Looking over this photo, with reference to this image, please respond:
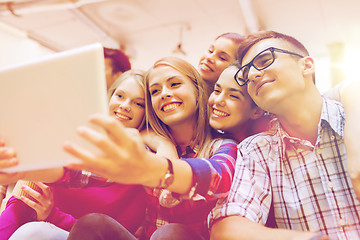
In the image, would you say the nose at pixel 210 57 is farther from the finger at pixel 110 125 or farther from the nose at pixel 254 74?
the finger at pixel 110 125

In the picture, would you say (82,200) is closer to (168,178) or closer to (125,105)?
(125,105)

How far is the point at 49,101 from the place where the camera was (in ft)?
2.20

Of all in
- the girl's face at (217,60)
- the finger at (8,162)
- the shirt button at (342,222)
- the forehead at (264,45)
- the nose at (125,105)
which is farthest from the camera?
the girl's face at (217,60)

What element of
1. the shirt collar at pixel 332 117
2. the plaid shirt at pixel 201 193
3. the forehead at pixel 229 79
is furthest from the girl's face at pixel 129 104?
the shirt collar at pixel 332 117

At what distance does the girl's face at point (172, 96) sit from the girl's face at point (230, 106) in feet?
0.41

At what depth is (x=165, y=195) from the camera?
105cm

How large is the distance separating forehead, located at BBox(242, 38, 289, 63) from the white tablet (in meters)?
0.70

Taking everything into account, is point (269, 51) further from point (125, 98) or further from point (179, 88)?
point (125, 98)

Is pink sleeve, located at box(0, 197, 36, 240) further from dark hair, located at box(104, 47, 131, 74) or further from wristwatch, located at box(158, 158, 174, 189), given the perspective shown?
dark hair, located at box(104, 47, 131, 74)

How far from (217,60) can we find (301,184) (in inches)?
34.0

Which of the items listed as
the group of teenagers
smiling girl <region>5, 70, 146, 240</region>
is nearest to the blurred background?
smiling girl <region>5, 70, 146, 240</region>

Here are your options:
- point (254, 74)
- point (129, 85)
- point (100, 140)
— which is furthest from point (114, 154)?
point (129, 85)

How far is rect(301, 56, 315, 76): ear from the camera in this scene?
1.11 m

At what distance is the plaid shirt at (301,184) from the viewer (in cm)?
92
